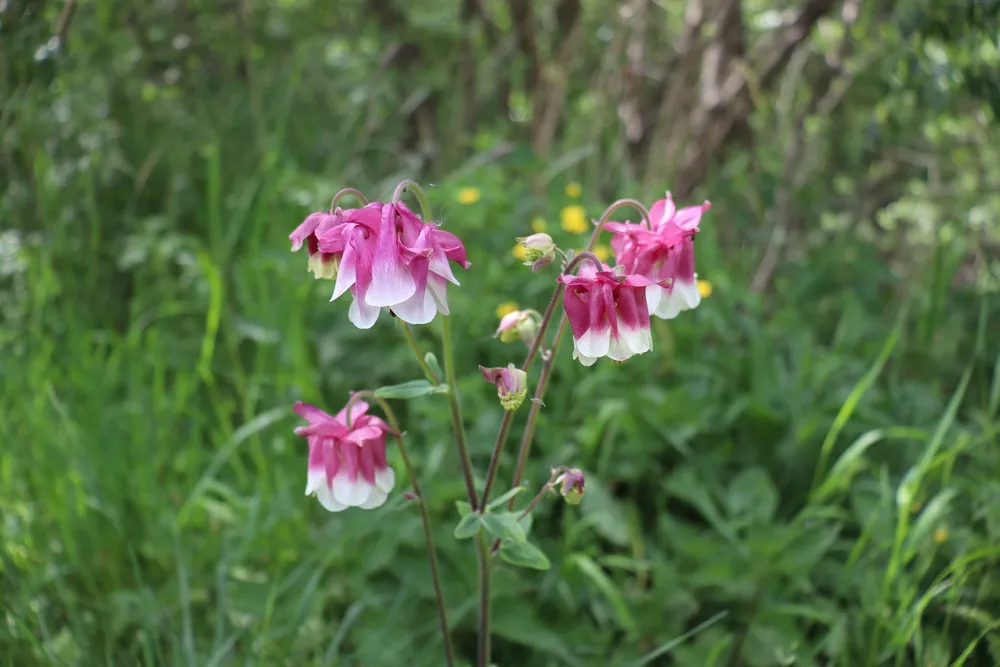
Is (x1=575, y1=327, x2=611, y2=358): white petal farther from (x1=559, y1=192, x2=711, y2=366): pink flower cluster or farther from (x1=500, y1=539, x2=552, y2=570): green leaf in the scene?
(x1=500, y1=539, x2=552, y2=570): green leaf

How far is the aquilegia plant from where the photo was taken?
949mm

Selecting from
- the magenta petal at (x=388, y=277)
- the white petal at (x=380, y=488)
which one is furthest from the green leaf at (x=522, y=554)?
the magenta petal at (x=388, y=277)

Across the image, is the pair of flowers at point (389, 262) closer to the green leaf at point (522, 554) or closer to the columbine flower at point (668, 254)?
the columbine flower at point (668, 254)

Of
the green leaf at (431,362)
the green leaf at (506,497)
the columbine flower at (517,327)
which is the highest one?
the columbine flower at (517,327)

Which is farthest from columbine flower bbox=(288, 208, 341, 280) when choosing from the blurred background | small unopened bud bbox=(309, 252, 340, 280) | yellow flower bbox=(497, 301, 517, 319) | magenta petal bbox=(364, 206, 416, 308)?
yellow flower bbox=(497, 301, 517, 319)

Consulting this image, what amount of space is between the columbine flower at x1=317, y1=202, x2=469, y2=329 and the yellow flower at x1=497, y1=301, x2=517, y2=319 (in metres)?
1.19

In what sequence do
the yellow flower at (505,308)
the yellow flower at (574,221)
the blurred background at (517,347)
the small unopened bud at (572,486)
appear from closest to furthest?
the small unopened bud at (572,486), the blurred background at (517,347), the yellow flower at (505,308), the yellow flower at (574,221)

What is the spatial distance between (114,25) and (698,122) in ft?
6.77

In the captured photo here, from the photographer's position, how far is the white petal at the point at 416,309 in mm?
944

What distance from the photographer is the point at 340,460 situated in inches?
45.1

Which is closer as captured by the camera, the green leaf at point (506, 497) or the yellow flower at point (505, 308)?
the green leaf at point (506, 497)

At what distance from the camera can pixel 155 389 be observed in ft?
7.27

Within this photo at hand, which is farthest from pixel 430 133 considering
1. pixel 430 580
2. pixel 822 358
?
pixel 430 580

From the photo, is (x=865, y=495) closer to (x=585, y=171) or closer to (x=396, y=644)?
(x=396, y=644)
